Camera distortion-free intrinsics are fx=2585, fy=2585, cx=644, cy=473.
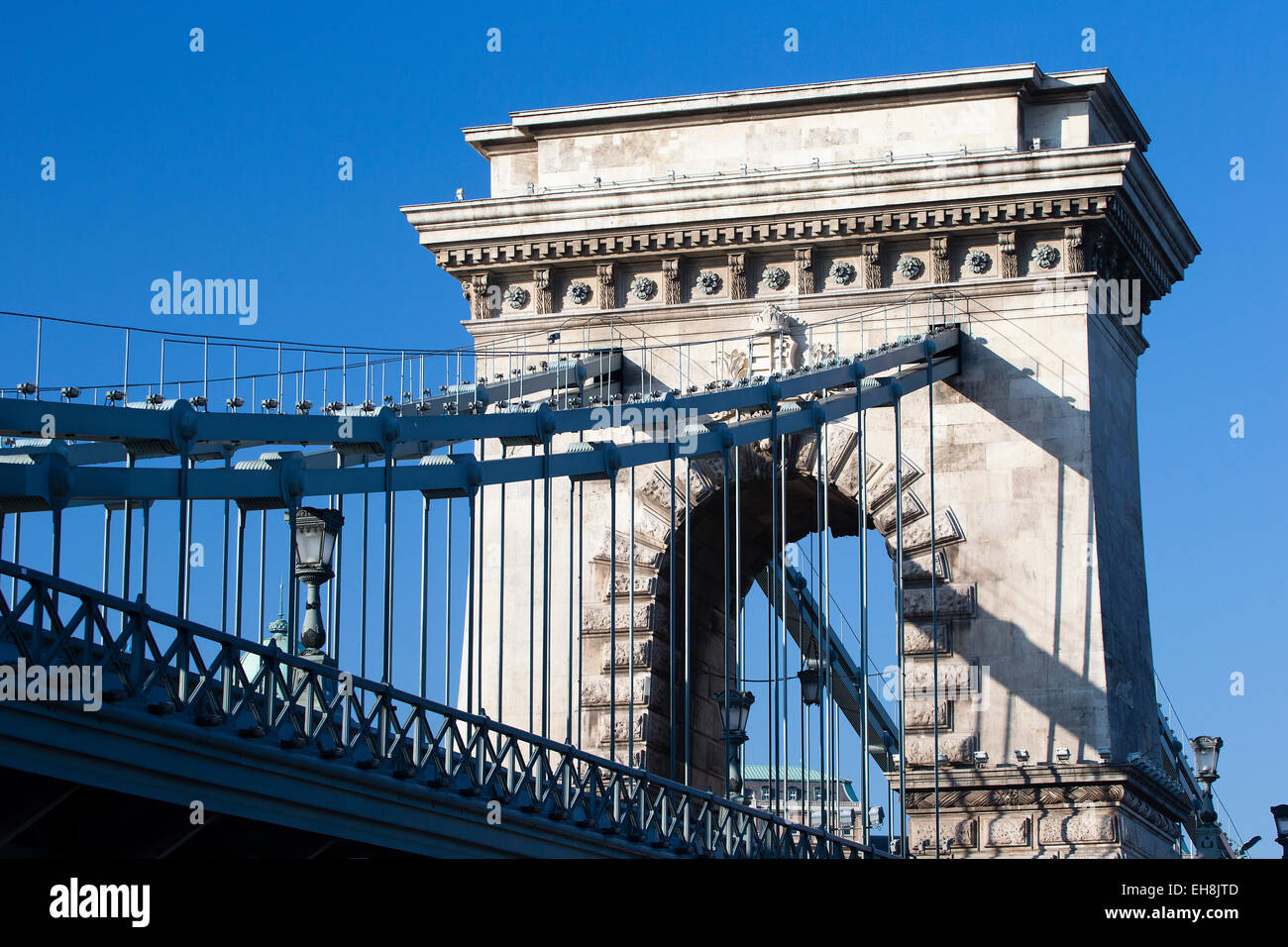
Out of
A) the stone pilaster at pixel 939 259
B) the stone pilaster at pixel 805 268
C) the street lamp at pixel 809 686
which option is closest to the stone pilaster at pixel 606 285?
the stone pilaster at pixel 805 268

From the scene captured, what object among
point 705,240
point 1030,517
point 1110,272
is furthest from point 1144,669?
point 705,240

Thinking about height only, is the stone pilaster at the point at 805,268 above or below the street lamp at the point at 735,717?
above

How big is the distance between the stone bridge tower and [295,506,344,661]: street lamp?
46.5 ft

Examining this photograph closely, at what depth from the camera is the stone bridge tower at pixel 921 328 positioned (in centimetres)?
3962

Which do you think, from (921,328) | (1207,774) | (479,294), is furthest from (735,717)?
(479,294)

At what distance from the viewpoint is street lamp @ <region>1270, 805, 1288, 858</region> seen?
106 ft

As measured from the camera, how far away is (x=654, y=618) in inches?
1650

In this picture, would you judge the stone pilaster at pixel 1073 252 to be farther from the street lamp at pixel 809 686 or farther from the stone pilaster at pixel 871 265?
the street lamp at pixel 809 686

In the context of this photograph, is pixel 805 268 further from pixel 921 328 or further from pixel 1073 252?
pixel 1073 252

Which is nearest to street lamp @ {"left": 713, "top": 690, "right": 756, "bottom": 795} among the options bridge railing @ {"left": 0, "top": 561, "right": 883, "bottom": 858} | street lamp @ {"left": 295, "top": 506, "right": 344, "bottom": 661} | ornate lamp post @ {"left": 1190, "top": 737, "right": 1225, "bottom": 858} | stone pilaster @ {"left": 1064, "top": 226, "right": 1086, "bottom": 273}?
bridge railing @ {"left": 0, "top": 561, "right": 883, "bottom": 858}

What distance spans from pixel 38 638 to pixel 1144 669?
24933mm

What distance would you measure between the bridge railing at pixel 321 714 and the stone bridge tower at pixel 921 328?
22.4 ft

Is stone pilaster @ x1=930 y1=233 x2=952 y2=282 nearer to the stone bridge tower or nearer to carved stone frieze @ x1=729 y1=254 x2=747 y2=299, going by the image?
the stone bridge tower
